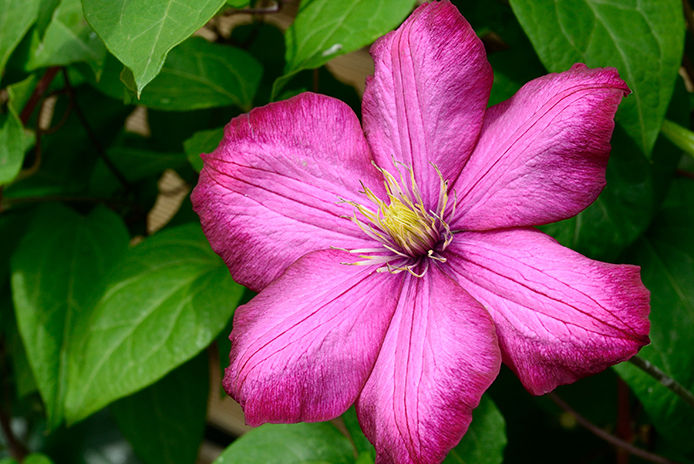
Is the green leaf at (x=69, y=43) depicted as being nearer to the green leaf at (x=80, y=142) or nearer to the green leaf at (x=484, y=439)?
the green leaf at (x=80, y=142)

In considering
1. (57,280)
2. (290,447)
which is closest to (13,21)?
(57,280)

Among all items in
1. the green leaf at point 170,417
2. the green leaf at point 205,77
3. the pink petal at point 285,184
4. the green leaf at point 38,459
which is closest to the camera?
the pink petal at point 285,184

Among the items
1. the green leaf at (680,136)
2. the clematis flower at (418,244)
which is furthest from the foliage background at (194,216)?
the clematis flower at (418,244)

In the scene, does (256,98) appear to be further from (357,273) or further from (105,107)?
(357,273)

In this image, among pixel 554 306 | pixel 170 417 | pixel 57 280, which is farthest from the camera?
pixel 170 417

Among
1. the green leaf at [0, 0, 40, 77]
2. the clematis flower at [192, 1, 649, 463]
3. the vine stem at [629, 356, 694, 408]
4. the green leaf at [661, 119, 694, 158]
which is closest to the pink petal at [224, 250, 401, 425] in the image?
the clematis flower at [192, 1, 649, 463]

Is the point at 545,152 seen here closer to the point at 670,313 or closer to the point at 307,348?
the point at 307,348
